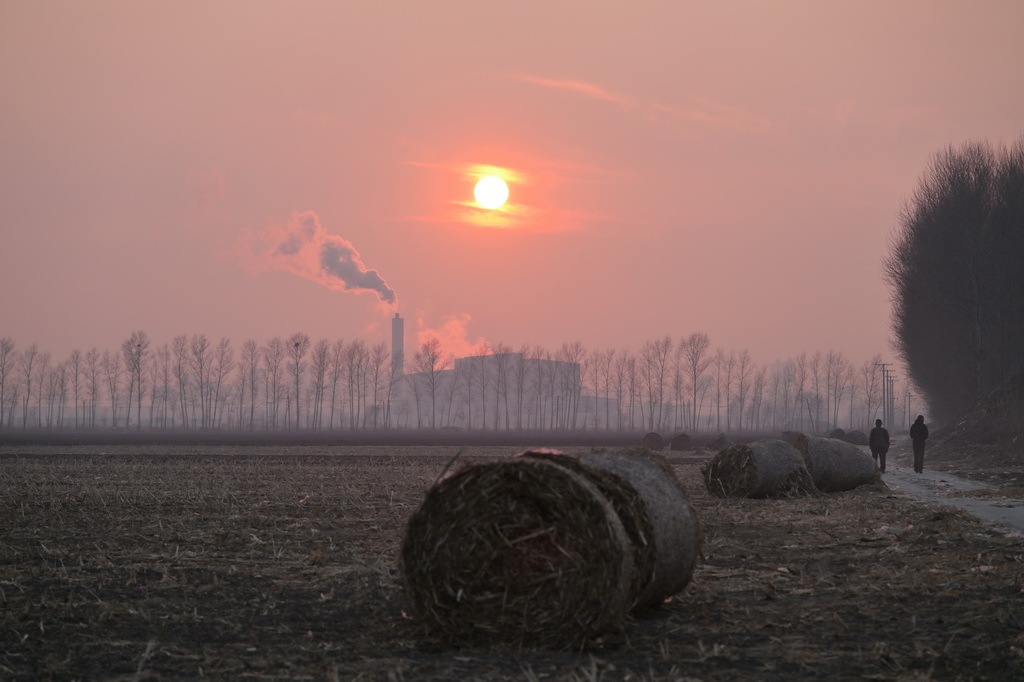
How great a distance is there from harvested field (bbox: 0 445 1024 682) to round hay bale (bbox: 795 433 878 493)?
425cm

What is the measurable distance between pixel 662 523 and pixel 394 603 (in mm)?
2762

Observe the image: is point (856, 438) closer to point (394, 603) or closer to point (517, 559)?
point (394, 603)

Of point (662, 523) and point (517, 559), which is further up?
point (662, 523)

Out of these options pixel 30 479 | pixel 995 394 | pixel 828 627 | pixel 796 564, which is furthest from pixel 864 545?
pixel 995 394

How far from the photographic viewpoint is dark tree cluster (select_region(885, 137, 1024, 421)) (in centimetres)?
5322

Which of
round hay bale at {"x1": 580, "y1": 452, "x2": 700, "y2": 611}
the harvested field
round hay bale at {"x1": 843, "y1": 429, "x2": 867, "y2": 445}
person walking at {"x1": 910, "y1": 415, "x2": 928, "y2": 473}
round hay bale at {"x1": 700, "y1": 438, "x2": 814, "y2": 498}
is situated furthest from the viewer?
round hay bale at {"x1": 843, "y1": 429, "x2": 867, "y2": 445}

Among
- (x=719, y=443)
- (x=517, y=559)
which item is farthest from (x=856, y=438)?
(x=517, y=559)

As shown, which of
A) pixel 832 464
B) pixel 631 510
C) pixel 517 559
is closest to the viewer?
pixel 517 559

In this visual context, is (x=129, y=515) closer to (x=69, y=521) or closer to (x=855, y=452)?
(x=69, y=521)

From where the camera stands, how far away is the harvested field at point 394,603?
25.6ft

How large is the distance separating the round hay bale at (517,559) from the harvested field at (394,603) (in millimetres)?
247

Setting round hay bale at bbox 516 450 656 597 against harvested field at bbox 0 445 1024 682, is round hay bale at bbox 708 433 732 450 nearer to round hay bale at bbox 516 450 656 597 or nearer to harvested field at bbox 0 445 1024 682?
harvested field at bbox 0 445 1024 682

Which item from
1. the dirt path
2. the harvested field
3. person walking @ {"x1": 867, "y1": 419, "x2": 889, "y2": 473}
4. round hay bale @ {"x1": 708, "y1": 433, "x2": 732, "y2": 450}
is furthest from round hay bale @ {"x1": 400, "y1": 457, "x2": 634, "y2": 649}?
round hay bale @ {"x1": 708, "y1": 433, "x2": 732, "y2": 450}

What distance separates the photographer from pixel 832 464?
23.0 meters
